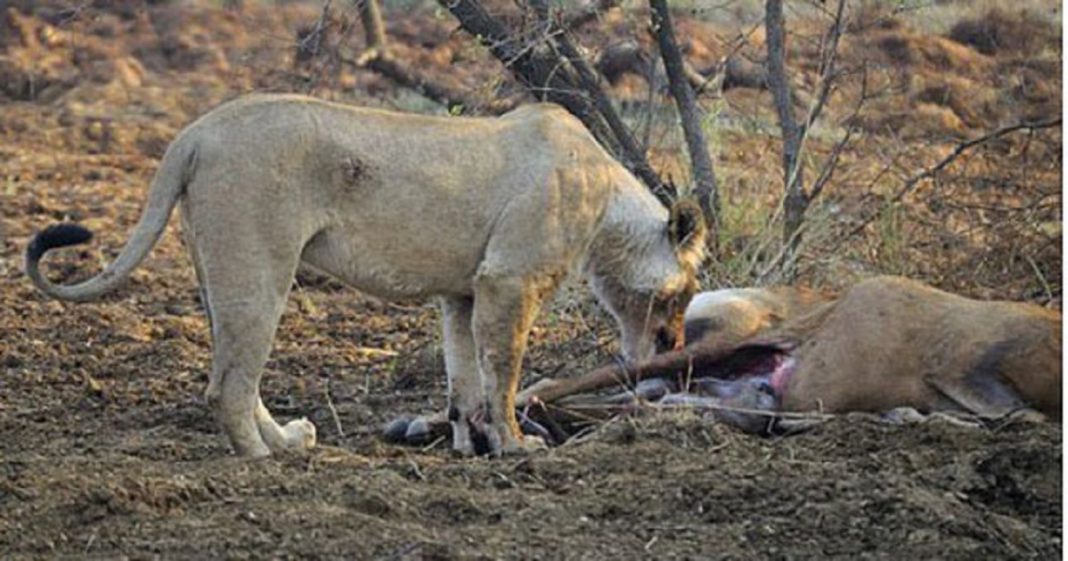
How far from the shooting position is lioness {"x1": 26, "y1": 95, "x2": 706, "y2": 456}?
6336mm

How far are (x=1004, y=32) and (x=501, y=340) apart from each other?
33.8 feet

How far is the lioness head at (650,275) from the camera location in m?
7.27

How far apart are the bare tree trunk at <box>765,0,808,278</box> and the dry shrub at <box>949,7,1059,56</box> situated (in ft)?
21.1

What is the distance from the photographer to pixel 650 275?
732cm

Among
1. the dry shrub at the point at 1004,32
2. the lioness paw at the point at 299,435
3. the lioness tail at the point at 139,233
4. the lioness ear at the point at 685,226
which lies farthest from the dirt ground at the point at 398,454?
the dry shrub at the point at 1004,32

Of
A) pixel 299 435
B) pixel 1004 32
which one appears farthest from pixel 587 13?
pixel 1004 32

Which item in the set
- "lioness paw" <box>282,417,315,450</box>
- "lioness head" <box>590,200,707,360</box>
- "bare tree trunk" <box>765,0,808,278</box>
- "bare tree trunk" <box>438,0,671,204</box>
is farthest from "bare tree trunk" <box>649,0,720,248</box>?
"lioness paw" <box>282,417,315,450</box>

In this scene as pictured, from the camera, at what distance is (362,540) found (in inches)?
199

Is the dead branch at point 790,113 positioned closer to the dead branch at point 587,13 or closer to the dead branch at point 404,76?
the dead branch at point 587,13

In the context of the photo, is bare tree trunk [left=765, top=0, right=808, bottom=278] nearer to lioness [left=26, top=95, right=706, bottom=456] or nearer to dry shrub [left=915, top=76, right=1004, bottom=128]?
lioness [left=26, top=95, right=706, bottom=456]

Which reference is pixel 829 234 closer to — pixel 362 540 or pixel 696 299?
pixel 696 299

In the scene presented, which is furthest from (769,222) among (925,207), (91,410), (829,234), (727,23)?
(727,23)

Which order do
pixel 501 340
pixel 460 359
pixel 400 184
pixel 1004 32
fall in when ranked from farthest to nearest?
pixel 1004 32
pixel 460 359
pixel 501 340
pixel 400 184

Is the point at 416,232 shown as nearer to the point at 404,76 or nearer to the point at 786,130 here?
the point at 786,130
